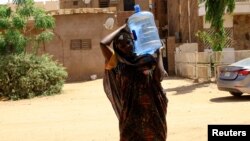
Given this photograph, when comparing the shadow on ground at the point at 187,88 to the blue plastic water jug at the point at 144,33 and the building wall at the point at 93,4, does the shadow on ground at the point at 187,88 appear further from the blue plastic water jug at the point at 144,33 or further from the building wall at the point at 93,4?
the building wall at the point at 93,4

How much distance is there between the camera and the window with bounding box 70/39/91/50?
2406 cm

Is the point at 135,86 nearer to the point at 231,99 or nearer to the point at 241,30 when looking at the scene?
the point at 231,99

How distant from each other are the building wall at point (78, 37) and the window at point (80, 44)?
0.16 metres

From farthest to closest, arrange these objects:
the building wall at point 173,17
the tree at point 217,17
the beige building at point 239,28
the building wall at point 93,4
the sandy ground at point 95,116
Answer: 1. the building wall at point 93,4
2. the building wall at point 173,17
3. the beige building at point 239,28
4. the tree at point 217,17
5. the sandy ground at point 95,116

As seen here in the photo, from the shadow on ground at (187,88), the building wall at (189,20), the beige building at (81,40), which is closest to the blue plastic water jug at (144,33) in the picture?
the shadow on ground at (187,88)

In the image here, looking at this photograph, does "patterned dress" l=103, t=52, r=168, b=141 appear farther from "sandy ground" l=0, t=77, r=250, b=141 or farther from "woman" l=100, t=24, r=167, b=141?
"sandy ground" l=0, t=77, r=250, b=141

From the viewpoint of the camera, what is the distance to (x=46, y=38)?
1764cm

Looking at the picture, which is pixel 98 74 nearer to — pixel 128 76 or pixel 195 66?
pixel 195 66

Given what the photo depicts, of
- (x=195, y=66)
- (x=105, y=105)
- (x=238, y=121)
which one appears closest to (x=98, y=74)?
(x=195, y=66)

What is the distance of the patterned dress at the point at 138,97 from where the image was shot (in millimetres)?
4051

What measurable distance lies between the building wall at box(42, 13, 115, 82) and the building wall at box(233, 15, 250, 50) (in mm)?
7369

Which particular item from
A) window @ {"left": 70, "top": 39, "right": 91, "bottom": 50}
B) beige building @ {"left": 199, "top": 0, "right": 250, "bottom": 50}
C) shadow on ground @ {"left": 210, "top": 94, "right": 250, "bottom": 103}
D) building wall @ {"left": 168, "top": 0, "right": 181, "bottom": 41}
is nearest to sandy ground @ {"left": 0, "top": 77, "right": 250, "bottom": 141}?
shadow on ground @ {"left": 210, "top": 94, "right": 250, "bottom": 103}

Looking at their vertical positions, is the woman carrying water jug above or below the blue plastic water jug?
below

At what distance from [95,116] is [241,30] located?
17.2 metres
